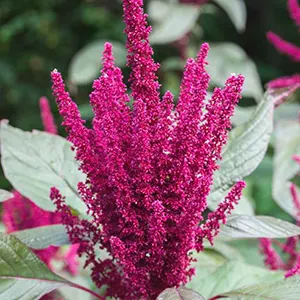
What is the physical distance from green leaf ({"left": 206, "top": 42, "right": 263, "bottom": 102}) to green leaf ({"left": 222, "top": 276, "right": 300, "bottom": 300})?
1616mm

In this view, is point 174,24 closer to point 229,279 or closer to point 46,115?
point 46,115

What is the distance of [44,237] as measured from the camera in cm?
80

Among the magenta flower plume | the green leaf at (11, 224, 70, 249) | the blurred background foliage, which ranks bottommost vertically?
the blurred background foliage

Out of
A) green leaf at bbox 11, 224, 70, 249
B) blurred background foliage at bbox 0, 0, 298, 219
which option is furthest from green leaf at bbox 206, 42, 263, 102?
green leaf at bbox 11, 224, 70, 249

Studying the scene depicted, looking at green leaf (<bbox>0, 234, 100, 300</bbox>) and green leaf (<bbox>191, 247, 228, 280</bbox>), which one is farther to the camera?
green leaf (<bbox>191, 247, 228, 280</bbox>)

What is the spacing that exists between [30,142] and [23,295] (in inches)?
12.6

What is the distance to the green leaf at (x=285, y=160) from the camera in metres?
1.35

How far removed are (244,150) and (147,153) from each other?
0.86 feet

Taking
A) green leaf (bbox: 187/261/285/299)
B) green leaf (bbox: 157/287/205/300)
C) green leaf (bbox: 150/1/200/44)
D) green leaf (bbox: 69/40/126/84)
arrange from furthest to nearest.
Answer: green leaf (bbox: 69/40/126/84), green leaf (bbox: 150/1/200/44), green leaf (bbox: 187/261/285/299), green leaf (bbox: 157/287/205/300)

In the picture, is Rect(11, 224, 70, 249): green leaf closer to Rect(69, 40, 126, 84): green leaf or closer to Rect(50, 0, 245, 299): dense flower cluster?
Rect(50, 0, 245, 299): dense flower cluster

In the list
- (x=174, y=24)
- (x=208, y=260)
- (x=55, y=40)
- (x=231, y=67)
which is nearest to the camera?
(x=208, y=260)

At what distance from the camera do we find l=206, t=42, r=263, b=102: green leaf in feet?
7.61

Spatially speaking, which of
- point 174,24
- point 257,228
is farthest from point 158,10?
point 257,228

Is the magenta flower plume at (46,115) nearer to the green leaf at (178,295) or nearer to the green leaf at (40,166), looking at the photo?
the green leaf at (40,166)
